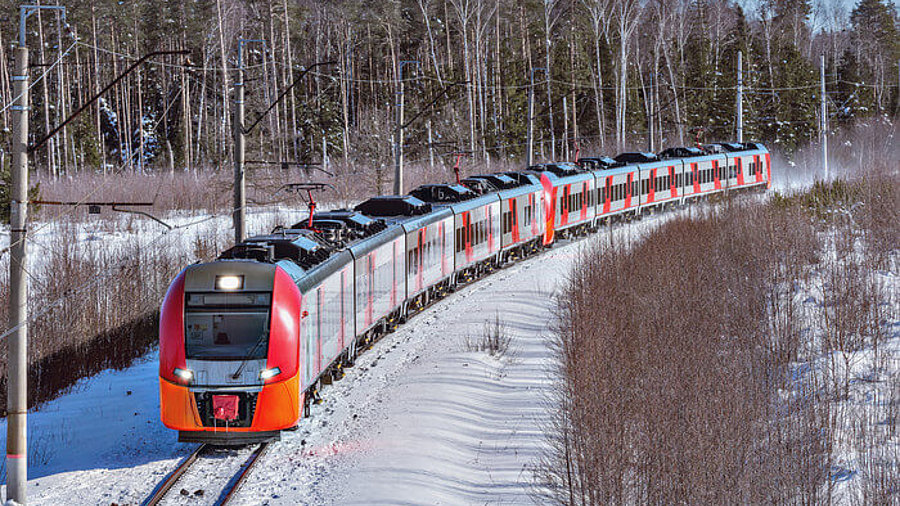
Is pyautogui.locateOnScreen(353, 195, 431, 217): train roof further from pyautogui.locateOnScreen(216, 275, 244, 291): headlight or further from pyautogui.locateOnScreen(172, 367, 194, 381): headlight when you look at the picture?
pyautogui.locateOnScreen(172, 367, 194, 381): headlight

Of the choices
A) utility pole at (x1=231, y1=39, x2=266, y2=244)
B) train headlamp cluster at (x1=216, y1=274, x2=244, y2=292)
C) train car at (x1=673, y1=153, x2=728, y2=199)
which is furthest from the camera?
train car at (x1=673, y1=153, x2=728, y2=199)

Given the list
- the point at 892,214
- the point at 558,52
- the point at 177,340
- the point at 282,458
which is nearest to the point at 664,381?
the point at 282,458

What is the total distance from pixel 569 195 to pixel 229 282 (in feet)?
74.6

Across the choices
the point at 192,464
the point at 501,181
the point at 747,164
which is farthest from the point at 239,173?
the point at 747,164

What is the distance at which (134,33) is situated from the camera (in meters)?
64.7

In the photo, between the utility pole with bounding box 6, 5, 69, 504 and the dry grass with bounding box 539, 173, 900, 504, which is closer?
the dry grass with bounding box 539, 173, 900, 504

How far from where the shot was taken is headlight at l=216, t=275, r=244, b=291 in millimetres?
13305

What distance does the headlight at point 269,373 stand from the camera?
525 inches

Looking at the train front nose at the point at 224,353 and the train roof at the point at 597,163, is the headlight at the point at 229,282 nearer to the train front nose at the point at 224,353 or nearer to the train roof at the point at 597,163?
the train front nose at the point at 224,353

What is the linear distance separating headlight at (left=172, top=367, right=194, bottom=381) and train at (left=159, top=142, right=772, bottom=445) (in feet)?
0.06

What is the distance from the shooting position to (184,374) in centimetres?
1321

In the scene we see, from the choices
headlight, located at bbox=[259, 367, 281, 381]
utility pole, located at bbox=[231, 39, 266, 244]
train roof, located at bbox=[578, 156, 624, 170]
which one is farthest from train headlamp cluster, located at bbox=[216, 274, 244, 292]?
train roof, located at bbox=[578, 156, 624, 170]

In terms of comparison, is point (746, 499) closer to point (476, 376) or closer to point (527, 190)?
point (476, 376)

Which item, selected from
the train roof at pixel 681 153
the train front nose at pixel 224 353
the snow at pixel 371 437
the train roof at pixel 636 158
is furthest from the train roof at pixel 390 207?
the train roof at pixel 681 153
